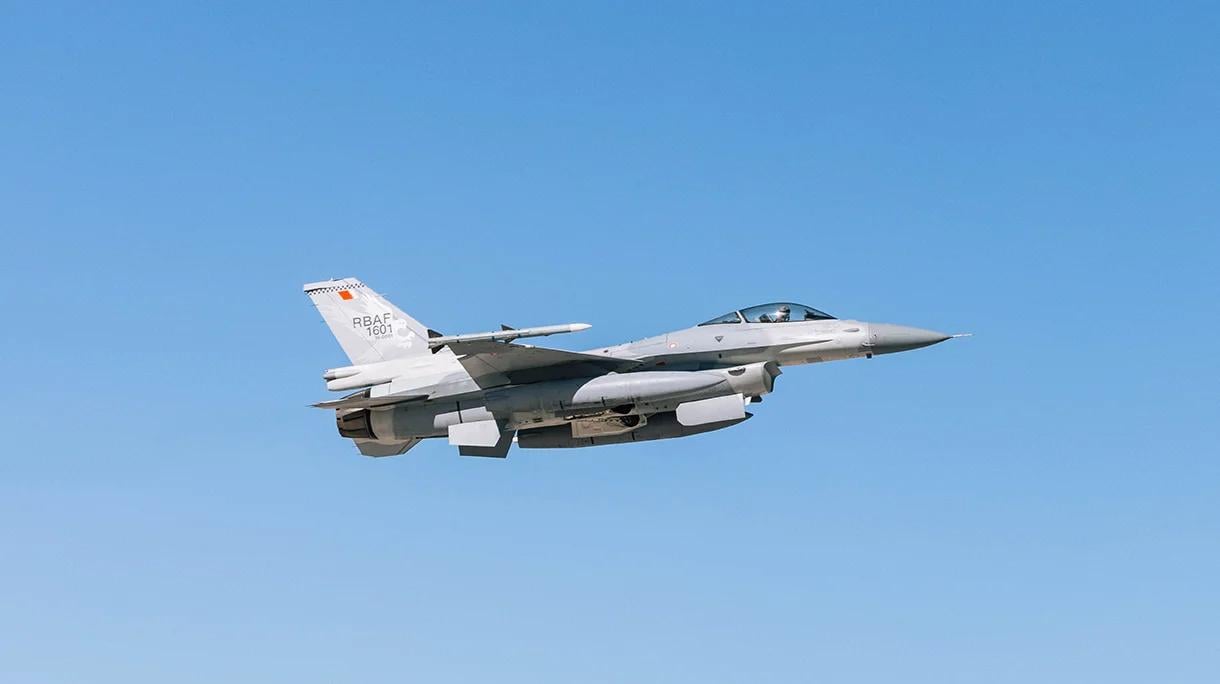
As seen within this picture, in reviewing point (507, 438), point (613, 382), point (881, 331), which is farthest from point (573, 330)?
point (881, 331)

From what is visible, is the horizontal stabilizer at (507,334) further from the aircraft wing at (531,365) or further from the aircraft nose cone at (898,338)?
the aircraft nose cone at (898,338)

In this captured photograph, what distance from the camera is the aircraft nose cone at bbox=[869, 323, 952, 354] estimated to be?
3198 cm

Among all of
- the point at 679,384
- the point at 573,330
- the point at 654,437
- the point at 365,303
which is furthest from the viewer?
the point at 365,303

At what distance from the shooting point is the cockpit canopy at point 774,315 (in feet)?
106

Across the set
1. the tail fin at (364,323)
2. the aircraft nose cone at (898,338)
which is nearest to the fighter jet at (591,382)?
the aircraft nose cone at (898,338)

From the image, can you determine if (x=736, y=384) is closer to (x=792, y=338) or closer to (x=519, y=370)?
(x=792, y=338)

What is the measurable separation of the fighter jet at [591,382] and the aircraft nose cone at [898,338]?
0.8 inches

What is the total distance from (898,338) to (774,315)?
103 inches

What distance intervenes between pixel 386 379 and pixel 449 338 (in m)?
3.69

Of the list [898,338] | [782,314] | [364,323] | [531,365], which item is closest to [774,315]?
[782,314]

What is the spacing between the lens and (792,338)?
3198 cm

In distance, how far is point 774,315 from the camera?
106 feet

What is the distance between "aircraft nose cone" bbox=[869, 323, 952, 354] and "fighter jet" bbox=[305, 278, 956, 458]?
2 centimetres

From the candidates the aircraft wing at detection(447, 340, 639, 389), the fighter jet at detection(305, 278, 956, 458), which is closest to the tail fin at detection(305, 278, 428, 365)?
the fighter jet at detection(305, 278, 956, 458)
